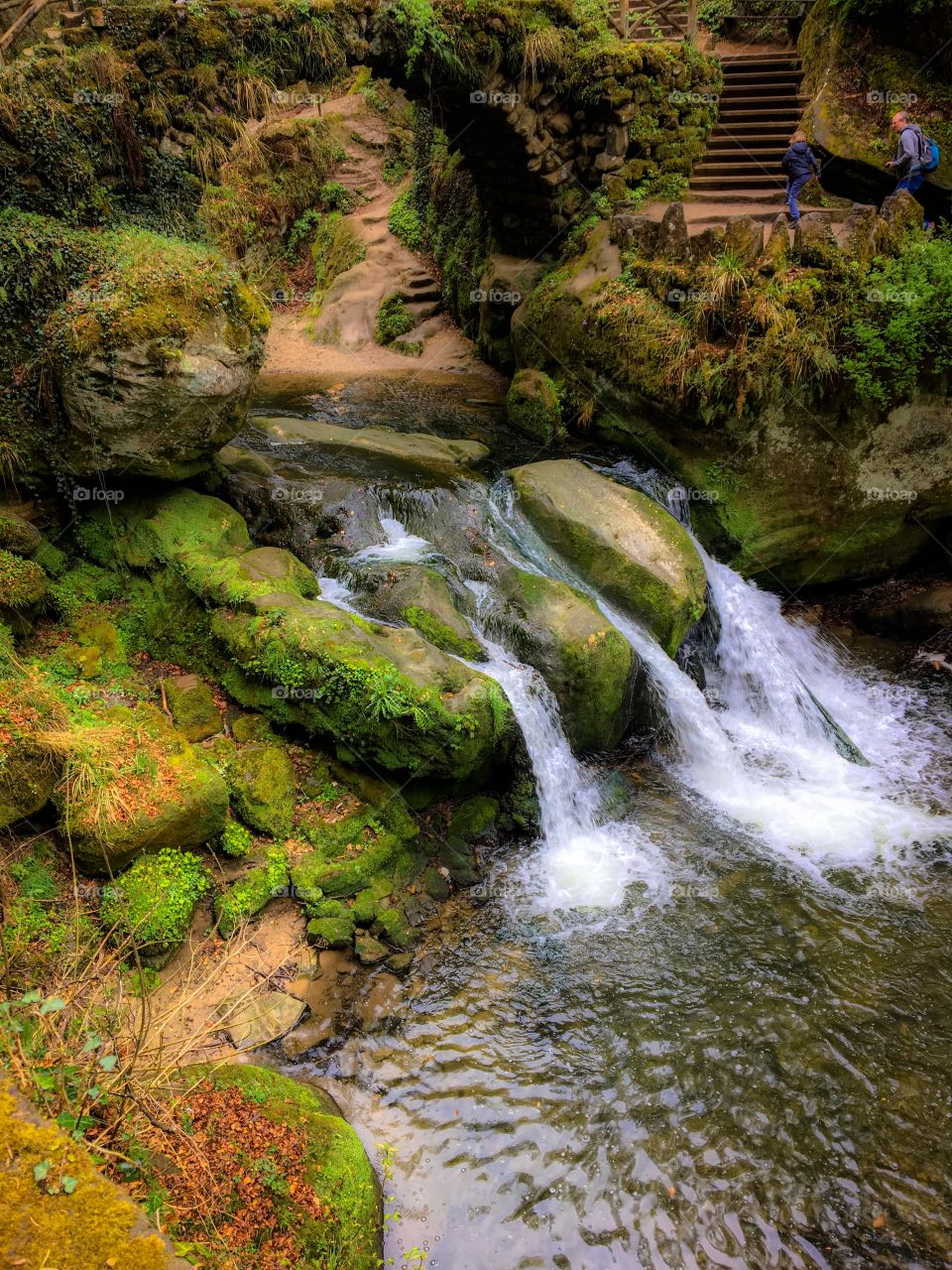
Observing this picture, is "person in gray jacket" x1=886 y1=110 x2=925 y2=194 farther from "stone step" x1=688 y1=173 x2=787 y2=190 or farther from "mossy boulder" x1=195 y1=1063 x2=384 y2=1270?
"mossy boulder" x1=195 y1=1063 x2=384 y2=1270

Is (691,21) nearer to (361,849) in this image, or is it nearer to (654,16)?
(654,16)

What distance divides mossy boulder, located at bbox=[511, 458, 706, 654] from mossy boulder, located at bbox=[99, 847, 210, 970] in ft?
17.3

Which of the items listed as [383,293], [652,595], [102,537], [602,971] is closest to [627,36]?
[383,293]

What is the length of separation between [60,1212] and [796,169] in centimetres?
1346

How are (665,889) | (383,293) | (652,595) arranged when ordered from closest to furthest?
(665,889), (652,595), (383,293)

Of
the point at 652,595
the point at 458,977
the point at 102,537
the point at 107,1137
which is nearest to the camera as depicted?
the point at 107,1137

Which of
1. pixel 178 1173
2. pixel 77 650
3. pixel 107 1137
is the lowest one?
pixel 77 650

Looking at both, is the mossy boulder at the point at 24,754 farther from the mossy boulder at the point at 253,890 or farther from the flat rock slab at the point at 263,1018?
the flat rock slab at the point at 263,1018

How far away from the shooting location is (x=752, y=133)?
41.7ft

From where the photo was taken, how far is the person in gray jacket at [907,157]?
9.88m

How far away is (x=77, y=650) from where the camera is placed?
21.8ft

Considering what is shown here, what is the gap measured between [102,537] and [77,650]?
1.41 meters

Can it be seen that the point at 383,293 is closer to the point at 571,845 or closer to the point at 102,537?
the point at 102,537

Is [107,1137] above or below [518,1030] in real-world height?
above
